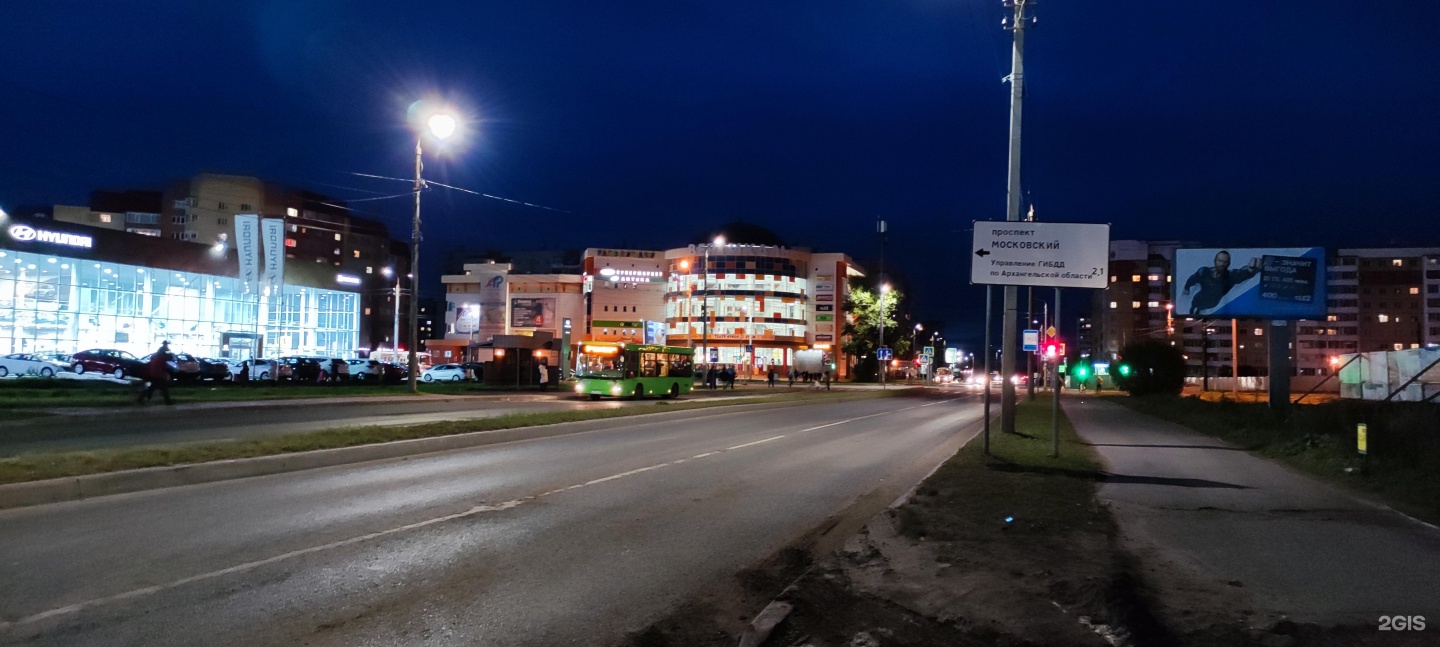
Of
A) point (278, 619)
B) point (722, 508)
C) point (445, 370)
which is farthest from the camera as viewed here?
point (445, 370)

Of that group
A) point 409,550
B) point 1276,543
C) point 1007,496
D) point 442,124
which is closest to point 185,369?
point 442,124

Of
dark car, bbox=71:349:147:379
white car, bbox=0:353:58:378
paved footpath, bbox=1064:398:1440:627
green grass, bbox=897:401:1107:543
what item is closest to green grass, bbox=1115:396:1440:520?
paved footpath, bbox=1064:398:1440:627

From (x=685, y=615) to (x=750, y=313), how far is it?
92.9 m

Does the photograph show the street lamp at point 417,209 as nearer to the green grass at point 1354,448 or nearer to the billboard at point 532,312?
the green grass at point 1354,448

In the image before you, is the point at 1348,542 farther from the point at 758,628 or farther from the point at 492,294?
the point at 492,294

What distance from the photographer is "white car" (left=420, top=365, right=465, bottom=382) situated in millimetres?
57250

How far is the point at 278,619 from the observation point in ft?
19.3

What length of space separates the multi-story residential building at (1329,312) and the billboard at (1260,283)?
180 feet

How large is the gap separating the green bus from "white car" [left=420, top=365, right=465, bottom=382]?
18686 mm

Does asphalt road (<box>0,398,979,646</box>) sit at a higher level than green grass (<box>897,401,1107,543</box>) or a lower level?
lower

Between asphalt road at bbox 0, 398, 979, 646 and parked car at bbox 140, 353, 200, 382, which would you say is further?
parked car at bbox 140, 353, 200, 382

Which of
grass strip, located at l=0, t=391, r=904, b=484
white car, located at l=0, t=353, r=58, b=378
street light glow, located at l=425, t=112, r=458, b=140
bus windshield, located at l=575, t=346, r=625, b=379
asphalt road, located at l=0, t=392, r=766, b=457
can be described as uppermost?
street light glow, located at l=425, t=112, r=458, b=140

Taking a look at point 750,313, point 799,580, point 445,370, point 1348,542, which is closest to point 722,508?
point 799,580

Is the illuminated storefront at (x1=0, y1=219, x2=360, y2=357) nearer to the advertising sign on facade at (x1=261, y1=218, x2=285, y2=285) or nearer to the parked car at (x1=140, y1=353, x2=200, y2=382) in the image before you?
the advertising sign on facade at (x1=261, y1=218, x2=285, y2=285)
